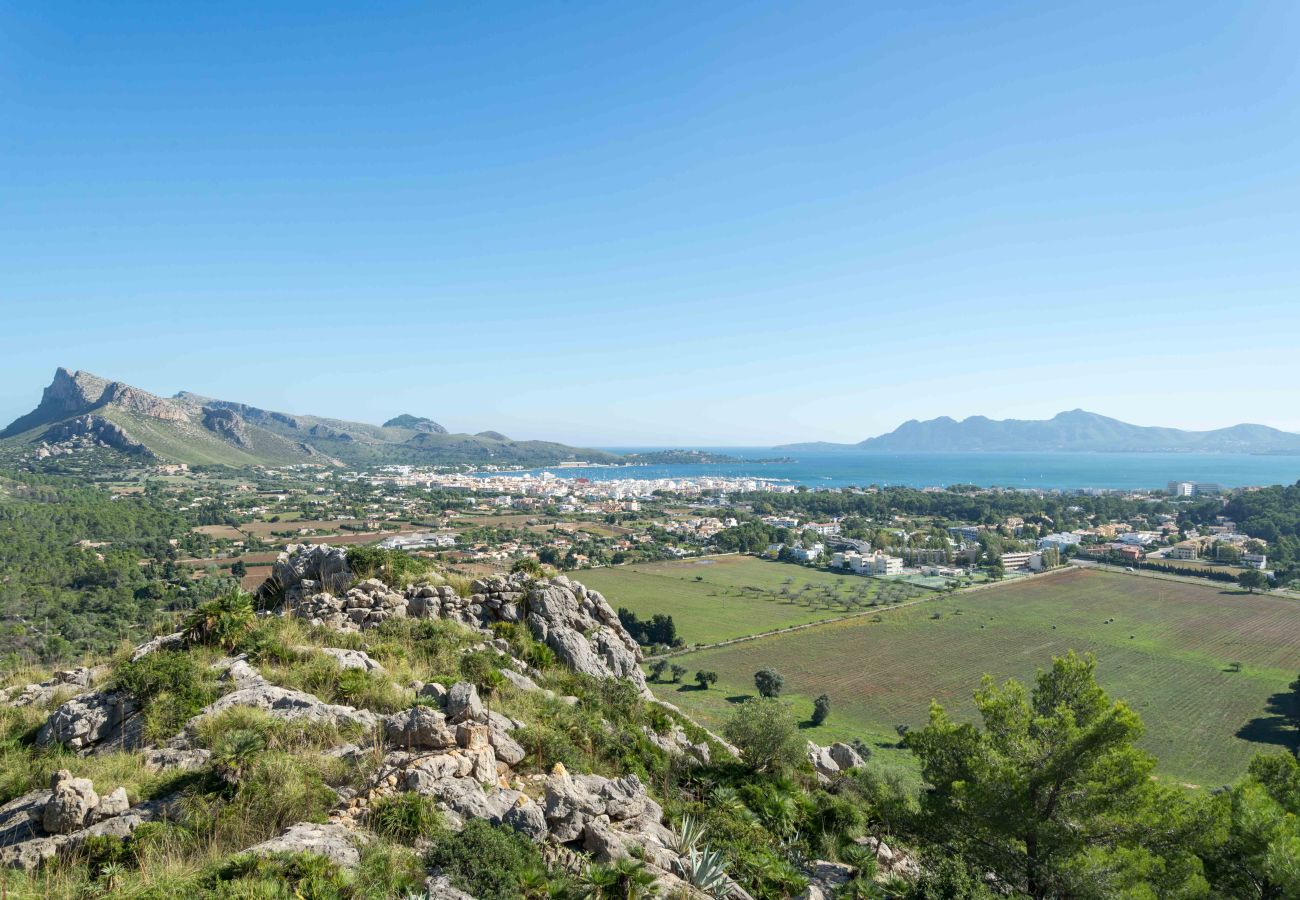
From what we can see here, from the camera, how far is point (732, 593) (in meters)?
64.7

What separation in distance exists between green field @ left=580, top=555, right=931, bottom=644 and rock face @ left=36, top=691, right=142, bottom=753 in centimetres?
4246

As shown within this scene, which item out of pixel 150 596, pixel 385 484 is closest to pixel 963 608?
pixel 150 596

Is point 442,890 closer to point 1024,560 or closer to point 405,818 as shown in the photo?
point 405,818

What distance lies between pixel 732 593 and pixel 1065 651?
97.0 feet

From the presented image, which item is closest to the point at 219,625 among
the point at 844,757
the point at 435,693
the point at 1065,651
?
the point at 435,693

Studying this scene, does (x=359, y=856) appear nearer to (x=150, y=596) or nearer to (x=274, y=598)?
(x=274, y=598)

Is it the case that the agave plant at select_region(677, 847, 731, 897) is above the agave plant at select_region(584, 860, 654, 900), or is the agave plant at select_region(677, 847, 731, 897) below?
below

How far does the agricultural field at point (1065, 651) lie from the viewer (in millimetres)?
30953

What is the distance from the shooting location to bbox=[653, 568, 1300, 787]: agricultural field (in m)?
31.0

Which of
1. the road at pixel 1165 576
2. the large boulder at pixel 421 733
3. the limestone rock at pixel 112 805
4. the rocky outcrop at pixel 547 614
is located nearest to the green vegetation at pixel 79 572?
the rocky outcrop at pixel 547 614

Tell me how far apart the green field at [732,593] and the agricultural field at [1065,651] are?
3.90 metres

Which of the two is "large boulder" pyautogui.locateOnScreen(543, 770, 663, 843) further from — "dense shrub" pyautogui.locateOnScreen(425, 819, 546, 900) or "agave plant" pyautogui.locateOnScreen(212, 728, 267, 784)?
"agave plant" pyautogui.locateOnScreen(212, 728, 267, 784)

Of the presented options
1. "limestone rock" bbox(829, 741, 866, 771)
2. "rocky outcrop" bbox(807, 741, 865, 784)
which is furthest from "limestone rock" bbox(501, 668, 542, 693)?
"limestone rock" bbox(829, 741, 866, 771)

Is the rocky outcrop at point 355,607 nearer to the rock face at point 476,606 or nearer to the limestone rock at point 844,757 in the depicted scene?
the rock face at point 476,606
